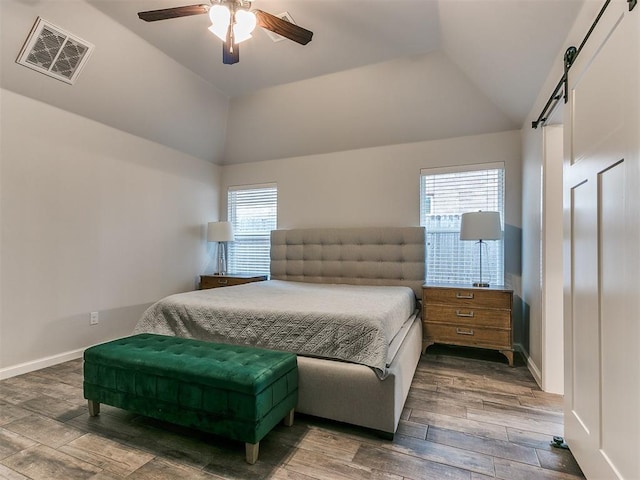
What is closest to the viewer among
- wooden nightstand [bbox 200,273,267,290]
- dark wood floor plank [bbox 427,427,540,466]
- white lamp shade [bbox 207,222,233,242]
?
dark wood floor plank [bbox 427,427,540,466]

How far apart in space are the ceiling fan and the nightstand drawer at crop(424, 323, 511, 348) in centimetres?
277

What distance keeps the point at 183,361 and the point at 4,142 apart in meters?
2.49

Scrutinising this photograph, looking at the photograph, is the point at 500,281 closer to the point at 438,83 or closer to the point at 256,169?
the point at 438,83

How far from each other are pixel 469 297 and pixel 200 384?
8.23 ft

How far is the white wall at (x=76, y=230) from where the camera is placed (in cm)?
273

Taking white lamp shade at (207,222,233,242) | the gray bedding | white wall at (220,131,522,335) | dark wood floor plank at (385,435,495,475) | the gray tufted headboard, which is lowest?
dark wood floor plank at (385,435,495,475)

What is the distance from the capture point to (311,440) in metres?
1.85

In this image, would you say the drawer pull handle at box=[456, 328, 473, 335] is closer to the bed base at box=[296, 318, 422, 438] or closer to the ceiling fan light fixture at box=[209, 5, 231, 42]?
Answer: the bed base at box=[296, 318, 422, 438]

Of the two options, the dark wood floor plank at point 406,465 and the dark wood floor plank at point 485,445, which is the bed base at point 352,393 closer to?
the dark wood floor plank at point 406,465

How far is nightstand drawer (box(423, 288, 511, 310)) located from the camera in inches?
119

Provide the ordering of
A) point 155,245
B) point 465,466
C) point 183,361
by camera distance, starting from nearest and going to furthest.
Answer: point 465,466, point 183,361, point 155,245

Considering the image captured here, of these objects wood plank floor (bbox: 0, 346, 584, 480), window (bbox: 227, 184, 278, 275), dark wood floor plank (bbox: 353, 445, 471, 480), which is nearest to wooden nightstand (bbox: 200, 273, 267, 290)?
window (bbox: 227, 184, 278, 275)

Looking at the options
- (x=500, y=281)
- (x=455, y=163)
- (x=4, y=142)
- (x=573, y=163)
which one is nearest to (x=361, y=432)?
(x=573, y=163)

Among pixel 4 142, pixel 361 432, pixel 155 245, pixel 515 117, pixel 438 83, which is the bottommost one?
pixel 361 432
